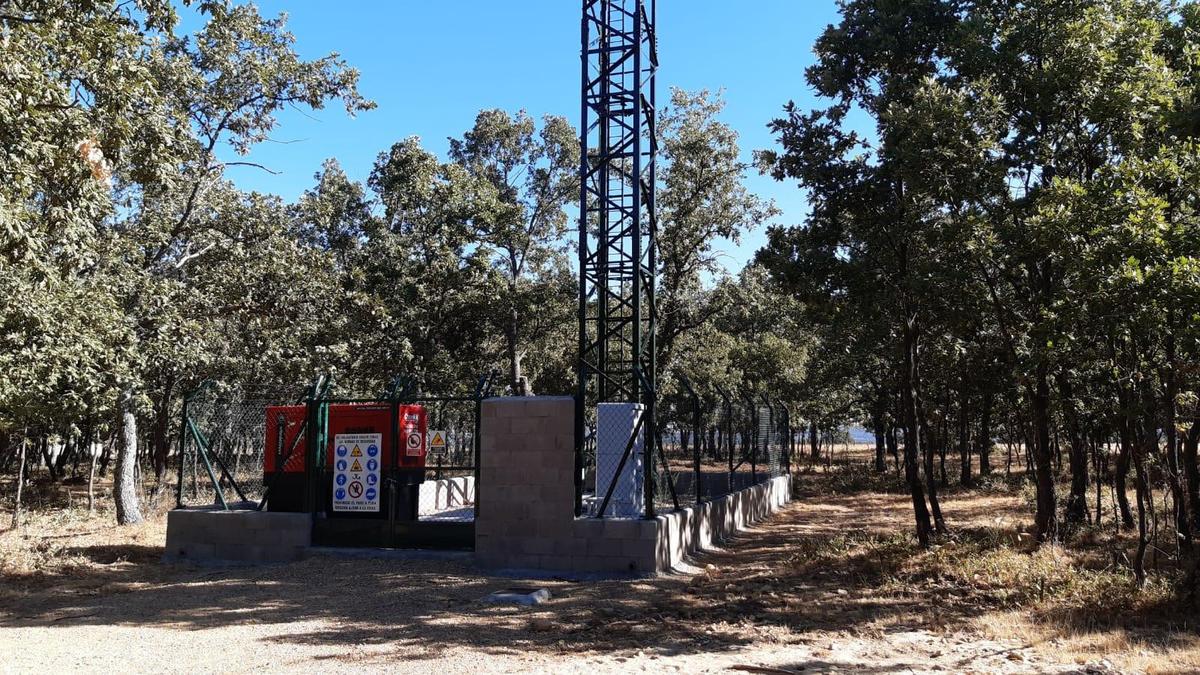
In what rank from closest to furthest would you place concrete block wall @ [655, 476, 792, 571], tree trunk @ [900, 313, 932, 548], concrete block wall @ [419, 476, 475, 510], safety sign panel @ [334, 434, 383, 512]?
concrete block wall @ [655, 476, 792, 571] → safety sign panel @ [334, 434, 383, 512] → tree trunk @ [900, 313, 932, 548] → concrete block wall @ [419, 476, 475, 510]

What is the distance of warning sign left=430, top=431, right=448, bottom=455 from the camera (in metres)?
12.9

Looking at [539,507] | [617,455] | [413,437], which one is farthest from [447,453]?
[539,507]

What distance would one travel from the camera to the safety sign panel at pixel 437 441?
12.9 metres

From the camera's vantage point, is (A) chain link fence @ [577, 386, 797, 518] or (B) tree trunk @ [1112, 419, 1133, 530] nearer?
(B) tree trunk @ [1112, 419, 1133, 530]

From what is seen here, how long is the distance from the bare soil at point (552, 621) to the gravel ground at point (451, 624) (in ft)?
0.10

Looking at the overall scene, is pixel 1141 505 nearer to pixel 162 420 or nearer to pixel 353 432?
pixel 353 432

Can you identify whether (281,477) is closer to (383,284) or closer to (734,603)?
(734,603)

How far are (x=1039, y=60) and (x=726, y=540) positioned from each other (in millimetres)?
9152

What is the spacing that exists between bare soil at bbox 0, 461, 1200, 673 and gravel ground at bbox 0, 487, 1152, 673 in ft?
0.10

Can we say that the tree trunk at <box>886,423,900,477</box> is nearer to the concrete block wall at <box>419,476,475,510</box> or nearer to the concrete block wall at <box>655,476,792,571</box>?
the concrete block wall at <box>655,476,792,571</box>

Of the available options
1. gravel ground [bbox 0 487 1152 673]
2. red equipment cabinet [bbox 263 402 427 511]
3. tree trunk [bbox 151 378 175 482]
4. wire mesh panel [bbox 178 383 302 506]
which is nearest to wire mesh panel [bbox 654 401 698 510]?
gravel ground [bbox 0 487 1152 673]

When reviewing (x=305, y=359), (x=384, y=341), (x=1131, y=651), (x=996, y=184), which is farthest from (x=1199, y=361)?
(x=384, y=341)

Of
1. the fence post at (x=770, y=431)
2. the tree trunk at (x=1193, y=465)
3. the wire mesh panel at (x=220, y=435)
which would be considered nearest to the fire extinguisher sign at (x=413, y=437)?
the wire mesh panel at (x=220, y=435)

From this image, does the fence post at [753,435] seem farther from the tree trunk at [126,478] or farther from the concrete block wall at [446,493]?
the tree trunk at [126,478]
